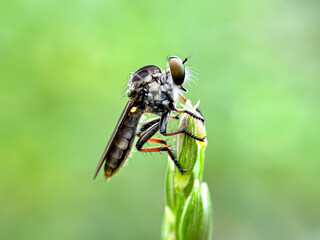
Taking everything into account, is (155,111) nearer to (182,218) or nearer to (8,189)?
(182,218)

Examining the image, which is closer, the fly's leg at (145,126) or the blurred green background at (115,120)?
the fly's leg at (145,126)

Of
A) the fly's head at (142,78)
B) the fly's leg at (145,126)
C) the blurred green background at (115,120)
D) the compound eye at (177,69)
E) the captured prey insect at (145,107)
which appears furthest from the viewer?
the blurred green background at (115,120)

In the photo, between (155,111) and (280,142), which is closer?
(155,111)

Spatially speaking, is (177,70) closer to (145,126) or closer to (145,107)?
(145,107)

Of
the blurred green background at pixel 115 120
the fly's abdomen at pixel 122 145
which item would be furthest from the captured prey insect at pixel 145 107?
the blurred green background at pixel 115 120

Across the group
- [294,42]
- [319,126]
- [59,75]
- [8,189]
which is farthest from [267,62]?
[8,189]

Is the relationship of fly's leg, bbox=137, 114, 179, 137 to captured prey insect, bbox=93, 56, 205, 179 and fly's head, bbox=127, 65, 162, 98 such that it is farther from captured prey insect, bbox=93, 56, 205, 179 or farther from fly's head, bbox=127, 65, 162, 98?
fly's head, bbox=127, 65, 162, 98

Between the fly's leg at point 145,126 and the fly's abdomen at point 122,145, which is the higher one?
the fly's leg at point 145,126

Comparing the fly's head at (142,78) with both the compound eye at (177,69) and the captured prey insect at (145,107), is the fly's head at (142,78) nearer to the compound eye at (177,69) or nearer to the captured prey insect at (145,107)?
the captured prey insect at (145,107)
